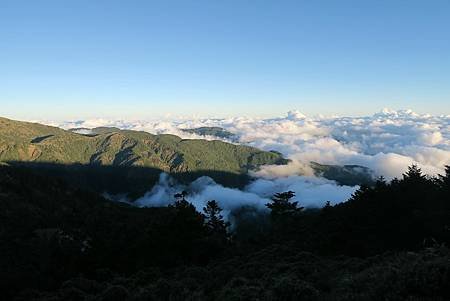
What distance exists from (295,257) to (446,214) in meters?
15.9

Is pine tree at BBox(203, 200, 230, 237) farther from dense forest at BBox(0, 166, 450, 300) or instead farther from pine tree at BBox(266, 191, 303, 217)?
pine tree at BBox(266, 191, 303, 217)

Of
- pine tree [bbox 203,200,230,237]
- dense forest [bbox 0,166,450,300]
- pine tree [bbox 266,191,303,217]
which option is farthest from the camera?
pine tree [bbox 203,200,230,237]

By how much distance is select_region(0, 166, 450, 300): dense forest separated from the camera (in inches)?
517

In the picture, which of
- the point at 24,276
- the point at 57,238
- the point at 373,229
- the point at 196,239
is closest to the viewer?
the point at 373,229

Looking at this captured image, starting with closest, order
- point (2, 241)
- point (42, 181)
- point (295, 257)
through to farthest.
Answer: point (295, 257), point (2, 241), point (42, 181)

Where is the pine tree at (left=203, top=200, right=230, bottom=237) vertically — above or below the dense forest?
below

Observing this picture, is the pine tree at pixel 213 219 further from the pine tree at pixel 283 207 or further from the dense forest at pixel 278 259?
the pine tree at pixel 283 207

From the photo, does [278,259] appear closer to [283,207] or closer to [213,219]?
[283,207]

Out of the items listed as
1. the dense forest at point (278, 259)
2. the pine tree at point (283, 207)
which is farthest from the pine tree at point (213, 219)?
the pine tree at point (283, 207)

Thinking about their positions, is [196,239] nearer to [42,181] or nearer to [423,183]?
[423,183]

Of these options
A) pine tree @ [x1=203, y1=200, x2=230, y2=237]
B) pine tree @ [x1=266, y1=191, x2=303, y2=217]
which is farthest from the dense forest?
pine tree @ [x1=203, y1=200, x2=230, y2=237]

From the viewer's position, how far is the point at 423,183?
42.7 metres

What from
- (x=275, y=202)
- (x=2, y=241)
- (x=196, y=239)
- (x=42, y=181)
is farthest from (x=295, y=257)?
(x=42, y=181)

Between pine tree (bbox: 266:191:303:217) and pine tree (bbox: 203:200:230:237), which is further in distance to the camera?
pine tree (bbox: 203:200:230:237)
